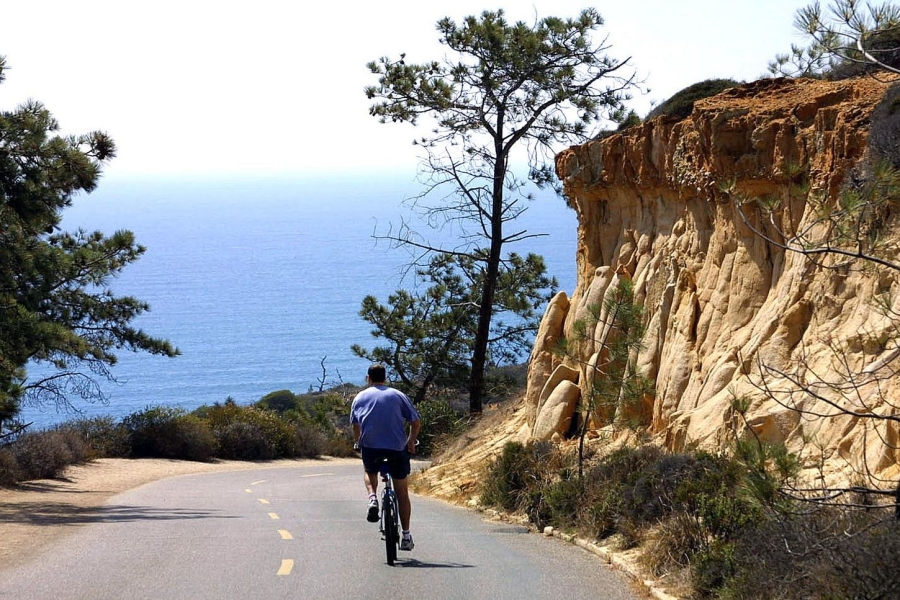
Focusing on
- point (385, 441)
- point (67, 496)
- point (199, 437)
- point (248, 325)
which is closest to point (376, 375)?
point (385, 441)

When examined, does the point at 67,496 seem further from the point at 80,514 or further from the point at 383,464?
the point at 383,464

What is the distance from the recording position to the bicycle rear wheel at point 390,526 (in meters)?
10.9

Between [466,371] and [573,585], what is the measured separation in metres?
29.3

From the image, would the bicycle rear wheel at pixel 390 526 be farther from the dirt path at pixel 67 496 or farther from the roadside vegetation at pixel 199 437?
the roadside vegetation at pixel 199 437

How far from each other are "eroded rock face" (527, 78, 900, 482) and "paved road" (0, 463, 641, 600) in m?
2.90

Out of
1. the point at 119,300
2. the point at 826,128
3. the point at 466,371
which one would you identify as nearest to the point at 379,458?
the point at 826,128

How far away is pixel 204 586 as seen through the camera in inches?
383

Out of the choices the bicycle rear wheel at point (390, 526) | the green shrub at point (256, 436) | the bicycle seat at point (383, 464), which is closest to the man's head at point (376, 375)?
the bicycle seat at point (383, 464)

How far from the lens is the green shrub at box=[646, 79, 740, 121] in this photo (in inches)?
797

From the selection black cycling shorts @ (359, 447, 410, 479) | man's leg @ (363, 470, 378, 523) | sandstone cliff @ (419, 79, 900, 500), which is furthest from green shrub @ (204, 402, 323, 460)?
black cycling shorts @ (359, 447, 410, 479)

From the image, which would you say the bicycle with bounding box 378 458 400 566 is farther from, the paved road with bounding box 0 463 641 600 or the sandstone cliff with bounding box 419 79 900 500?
the sandstone cliff with bounding box 419 79 900 500

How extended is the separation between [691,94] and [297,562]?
13.6 meters

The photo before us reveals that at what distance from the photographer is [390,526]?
10922 millimetres

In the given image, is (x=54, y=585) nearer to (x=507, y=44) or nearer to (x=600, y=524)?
(x=600, y=524)
